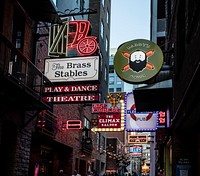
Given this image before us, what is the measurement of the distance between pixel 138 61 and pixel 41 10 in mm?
7047

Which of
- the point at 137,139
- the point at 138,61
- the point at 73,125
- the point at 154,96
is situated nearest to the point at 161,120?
the point at 73,125

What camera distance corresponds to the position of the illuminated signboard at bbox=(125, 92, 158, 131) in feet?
54.8

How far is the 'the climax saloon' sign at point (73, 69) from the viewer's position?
1435cm

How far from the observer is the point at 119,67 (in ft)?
29.9

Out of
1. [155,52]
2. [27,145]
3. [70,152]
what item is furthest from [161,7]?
[155,52]

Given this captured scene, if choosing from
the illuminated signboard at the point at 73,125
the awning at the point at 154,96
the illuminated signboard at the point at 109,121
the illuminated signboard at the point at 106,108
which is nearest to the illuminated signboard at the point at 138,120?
the awning at the point at 154,96

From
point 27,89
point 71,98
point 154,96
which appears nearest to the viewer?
point 154,96

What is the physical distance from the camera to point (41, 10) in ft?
48.6

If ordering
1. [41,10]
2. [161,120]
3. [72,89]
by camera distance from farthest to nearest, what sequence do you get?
[161,120] → [41,10] → [72,89]

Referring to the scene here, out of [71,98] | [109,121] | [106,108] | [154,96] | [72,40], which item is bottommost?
[154,96]

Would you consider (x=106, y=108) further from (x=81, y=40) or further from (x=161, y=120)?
(x=81, y=40)

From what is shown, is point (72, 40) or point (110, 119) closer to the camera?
point (72, 40)

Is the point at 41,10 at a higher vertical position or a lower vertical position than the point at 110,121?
higher

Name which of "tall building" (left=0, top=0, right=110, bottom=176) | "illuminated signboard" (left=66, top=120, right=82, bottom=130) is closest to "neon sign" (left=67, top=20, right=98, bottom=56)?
"tall building" (left=0, top=0, right=110, bottom=176)
